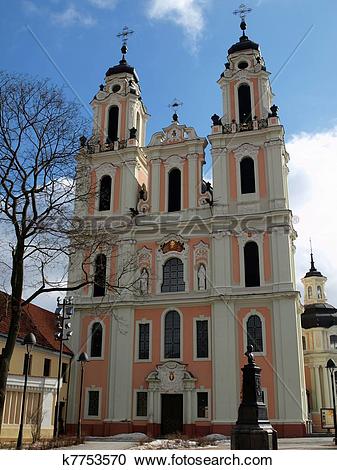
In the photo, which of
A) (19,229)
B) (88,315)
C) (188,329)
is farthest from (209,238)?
(19,229)

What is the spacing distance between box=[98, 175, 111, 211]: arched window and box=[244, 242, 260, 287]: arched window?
31.0 ft

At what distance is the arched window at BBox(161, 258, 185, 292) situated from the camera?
30.2m

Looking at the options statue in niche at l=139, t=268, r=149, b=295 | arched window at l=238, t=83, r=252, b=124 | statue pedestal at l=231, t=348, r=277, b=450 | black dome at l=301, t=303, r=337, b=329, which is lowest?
statue pedestal at l=231, t=348, r=277, b=450

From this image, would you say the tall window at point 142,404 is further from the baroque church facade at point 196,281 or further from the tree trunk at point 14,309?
the tree trunk at point 14,309

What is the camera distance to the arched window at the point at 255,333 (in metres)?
27.5

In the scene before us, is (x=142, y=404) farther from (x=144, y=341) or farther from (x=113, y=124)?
(x=113, y=124)

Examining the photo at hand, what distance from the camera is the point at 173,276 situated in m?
30.5

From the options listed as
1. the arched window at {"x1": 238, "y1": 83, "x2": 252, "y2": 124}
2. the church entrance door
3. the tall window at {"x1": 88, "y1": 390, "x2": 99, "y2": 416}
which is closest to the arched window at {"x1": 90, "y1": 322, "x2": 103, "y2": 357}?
the tall window at {"x1": 88, "y1": 390, "x2": 99, "y2": 416}

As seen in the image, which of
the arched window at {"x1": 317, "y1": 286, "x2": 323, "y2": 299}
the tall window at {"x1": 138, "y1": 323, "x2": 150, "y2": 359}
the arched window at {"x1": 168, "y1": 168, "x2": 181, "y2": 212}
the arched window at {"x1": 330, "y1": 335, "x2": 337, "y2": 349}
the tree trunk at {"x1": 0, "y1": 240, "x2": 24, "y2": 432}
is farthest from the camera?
the arched window at {"x1": 317, "y1": 286, "x2": 323, "y2": 299}

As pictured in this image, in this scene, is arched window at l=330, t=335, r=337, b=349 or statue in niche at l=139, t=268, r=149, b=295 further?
arched window at l=330, t=335, r=337, b=349

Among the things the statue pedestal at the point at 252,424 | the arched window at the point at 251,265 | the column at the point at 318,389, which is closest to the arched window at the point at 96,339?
the arched window at the point at 251,265

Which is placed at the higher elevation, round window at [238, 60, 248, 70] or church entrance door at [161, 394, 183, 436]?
round window at [238, 60, 248, 70]

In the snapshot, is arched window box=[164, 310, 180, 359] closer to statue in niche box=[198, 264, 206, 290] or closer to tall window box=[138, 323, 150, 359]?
tall window box=[138, 323, 150, 359]
